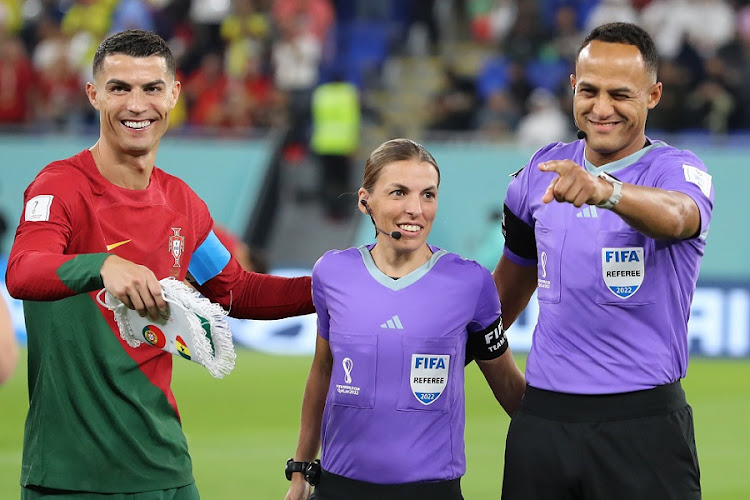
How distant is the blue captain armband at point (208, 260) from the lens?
4805 millimetres

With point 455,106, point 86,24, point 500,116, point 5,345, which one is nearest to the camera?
point 5,345

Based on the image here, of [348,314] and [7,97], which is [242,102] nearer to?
[7,97]

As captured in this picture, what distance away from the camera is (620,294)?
4.34 meters

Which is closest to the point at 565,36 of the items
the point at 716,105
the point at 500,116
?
the point at 500,116

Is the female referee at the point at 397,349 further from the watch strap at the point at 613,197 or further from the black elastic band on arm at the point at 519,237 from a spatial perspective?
the watch strap at the point at 613,197

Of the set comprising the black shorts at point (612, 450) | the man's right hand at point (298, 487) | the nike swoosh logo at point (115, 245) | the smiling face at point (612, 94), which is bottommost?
the man's right hand at point (298, 487)

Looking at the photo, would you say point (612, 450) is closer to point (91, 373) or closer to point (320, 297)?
point (320, 297)

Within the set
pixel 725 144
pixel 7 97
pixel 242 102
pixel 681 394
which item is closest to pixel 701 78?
pixel 725 144

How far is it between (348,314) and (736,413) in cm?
743

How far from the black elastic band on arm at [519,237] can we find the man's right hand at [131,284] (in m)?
1.61

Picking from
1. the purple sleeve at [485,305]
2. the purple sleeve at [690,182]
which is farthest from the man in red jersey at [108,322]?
the purple sleeve at [690,182]

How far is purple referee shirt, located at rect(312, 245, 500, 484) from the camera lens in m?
4.37

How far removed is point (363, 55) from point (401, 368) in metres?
15.5

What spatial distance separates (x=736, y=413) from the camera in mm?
11039
